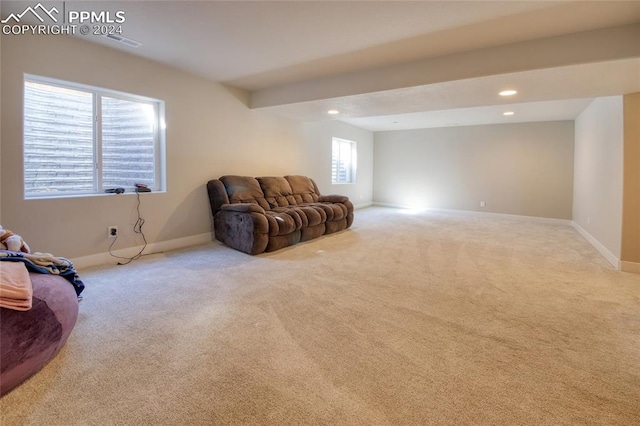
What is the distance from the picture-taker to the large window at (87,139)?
9.88 ft

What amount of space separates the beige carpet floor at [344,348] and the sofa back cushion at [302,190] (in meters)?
2.24

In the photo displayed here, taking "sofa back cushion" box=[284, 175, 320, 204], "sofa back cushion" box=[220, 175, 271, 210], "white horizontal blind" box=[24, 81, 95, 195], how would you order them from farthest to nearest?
"sofa back cushion" box=[284, 175, 320, 204] → "sofa back cushion" box=[220, 175, 271, 210] → "white horizontal blind" box=[24, 81, 95, 195]

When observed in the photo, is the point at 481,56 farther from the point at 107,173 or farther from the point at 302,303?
the point at 107,173

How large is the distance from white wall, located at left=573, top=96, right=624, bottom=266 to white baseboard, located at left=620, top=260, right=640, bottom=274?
13 cm

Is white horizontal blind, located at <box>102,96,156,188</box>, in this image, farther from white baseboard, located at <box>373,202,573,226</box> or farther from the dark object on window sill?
white baseboard, located at <box>373,202,573,226</box>

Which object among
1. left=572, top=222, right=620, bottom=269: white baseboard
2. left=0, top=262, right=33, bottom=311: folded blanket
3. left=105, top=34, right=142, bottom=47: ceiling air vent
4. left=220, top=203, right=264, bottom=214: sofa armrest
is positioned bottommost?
left=572, top=222, right=620, bottom=269: white baseboard

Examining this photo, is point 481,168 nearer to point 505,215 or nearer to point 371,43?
point 505,215

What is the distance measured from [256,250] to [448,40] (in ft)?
10.2

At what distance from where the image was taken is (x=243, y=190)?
464cm

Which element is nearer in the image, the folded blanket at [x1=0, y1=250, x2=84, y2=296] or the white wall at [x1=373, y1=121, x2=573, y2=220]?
the folded blanket at [x1=0, y1=250, x2=84, y2=296]

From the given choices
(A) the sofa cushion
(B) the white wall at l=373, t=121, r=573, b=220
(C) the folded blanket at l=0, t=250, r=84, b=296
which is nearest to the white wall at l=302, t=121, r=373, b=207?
(B) the white wall at l=373, t=121, r=573, b=220

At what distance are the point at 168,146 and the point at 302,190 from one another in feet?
7.80

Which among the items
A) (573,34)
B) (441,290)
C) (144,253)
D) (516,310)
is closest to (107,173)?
(144,253)

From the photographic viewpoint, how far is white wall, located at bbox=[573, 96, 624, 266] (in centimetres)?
361
